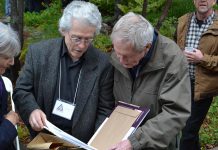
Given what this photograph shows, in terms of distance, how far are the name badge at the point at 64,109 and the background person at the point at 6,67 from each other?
0.99 ft

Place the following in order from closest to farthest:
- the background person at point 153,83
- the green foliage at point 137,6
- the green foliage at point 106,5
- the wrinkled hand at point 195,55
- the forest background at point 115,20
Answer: the background person at point 153,83, the wrinkled hand at point 195,55, the forest background at point 115,20, the green foliage at point 137,6, the green foliage at point 106,5

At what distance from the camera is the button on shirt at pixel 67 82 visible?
295cm

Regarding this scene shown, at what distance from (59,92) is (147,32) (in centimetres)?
76

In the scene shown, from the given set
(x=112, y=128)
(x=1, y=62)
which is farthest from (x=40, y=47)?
(x=112, y=128)

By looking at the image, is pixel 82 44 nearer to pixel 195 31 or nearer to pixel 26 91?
pixel 26 91

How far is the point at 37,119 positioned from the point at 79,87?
36 centimetres

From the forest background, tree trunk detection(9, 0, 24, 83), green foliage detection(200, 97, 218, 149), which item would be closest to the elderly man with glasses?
the forest background

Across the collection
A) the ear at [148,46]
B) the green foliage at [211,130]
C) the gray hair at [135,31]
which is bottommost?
the green foliage at [211,130]

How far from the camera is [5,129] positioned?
8.55ft

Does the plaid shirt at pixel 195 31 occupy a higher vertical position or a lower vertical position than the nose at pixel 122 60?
lower

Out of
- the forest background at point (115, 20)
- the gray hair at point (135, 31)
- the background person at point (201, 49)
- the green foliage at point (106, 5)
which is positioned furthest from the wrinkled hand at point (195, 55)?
the green foliage at point (106, 5)

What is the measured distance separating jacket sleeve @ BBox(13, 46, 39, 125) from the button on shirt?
0.17 m

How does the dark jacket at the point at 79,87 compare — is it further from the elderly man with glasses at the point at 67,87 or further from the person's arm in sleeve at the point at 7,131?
the person's arm in sleeve at the point at 7,131

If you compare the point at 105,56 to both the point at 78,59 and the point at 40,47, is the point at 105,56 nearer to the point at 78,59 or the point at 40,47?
the point at 78,59
